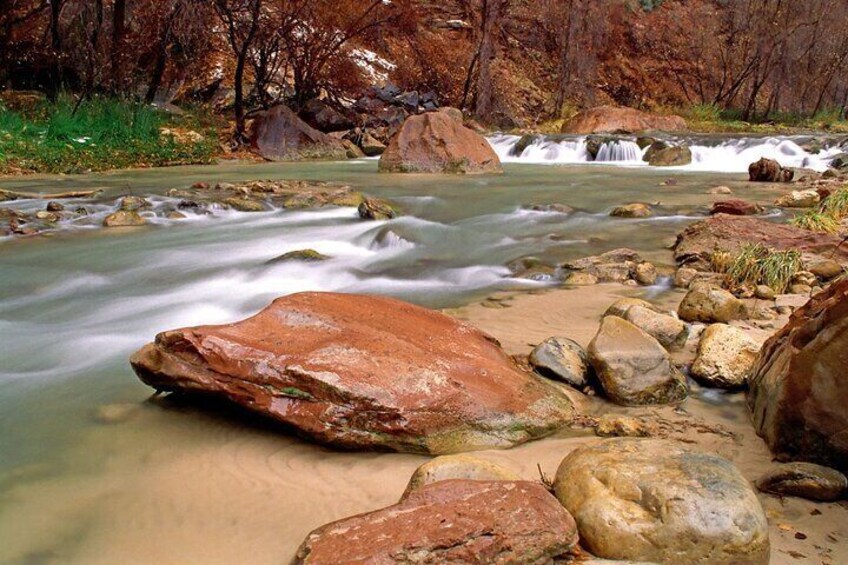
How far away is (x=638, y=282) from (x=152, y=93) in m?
14.6

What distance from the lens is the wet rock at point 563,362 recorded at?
328 cm

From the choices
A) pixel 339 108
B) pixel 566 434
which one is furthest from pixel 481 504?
pixel 339 108

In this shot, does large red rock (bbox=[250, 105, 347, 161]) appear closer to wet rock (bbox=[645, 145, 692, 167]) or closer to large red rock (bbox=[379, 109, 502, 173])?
large red rock (bbox=[379, 109, 502, 173])

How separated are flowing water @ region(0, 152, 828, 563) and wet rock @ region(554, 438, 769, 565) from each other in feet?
2.54

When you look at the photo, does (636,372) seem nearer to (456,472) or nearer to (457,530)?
(456,472)

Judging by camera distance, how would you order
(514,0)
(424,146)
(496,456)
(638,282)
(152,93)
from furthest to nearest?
1. (514,0)
2. (152,93)
3. (424,146)
4. (638,282)
5. (496,456)

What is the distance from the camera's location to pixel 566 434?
2.81 metres

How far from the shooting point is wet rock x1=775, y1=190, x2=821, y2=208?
27.4ft

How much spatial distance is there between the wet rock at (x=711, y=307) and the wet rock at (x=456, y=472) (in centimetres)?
239

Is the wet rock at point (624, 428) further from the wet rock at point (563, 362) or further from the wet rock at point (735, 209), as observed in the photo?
the wet rock at point (735, 209)

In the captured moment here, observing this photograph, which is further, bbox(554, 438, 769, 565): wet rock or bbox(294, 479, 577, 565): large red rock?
bbox(554, 438, 769, 565): wet rock

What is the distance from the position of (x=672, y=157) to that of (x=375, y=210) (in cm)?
971

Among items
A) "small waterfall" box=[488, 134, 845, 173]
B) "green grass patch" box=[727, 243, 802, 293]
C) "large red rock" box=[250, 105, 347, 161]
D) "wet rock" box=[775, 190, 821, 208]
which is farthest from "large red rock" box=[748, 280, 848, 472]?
"large red rock" box=[250, 105, 347, 161]

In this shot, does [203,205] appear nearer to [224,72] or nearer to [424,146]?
[424,146]
